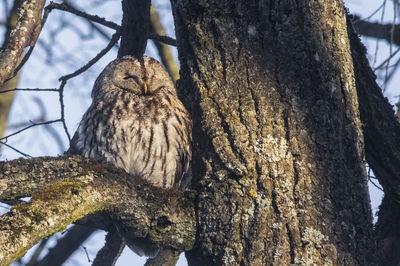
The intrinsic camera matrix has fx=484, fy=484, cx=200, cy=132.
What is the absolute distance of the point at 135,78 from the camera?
3305 mm

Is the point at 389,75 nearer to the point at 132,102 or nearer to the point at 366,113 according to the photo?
the point at 366,113

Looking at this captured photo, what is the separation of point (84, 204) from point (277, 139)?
0.85 metres

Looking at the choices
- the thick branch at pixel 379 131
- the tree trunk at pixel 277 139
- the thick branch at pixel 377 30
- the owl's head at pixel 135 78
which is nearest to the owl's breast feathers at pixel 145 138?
the owl's head at pixel 135 78

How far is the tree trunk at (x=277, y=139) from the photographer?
194 centimetres

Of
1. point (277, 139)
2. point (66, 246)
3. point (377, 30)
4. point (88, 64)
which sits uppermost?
point (377, 30)

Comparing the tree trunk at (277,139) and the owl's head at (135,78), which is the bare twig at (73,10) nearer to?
the owl's head at (135,78)

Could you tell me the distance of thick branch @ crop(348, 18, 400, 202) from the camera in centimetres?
237

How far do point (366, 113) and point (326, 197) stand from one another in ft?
2.04

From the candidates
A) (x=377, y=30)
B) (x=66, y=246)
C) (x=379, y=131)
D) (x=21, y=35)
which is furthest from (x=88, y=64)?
(x=377, y=30)

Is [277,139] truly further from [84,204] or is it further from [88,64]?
[88,64]

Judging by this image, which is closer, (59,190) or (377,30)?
(59,190)

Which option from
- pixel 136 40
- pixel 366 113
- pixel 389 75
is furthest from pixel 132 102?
pixel 389 75

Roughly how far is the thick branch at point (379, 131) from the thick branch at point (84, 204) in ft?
3.21

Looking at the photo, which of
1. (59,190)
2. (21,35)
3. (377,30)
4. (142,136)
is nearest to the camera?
(59,190)
